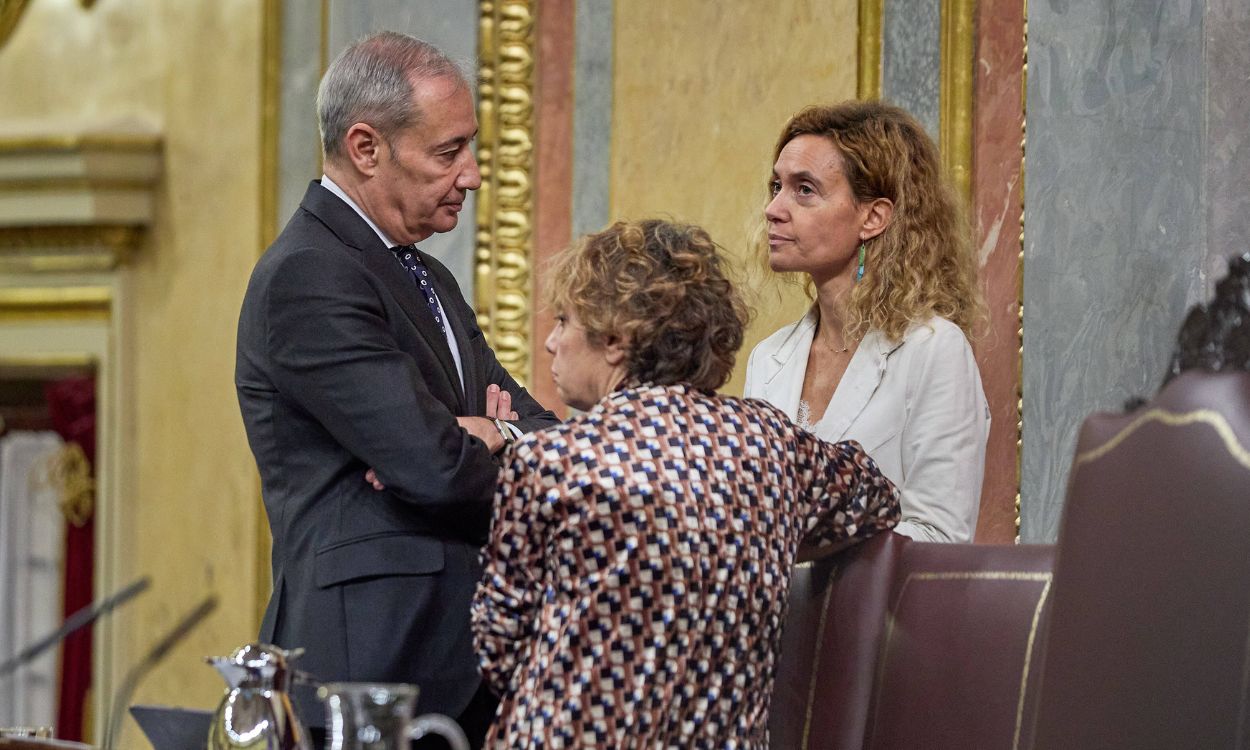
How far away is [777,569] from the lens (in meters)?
2.02

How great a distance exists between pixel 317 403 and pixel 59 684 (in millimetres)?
3572

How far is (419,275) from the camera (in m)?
2.73

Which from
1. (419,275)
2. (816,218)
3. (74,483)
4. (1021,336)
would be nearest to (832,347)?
(816,218)

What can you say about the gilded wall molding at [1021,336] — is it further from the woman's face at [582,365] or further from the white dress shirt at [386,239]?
the woman's face at [582,365]

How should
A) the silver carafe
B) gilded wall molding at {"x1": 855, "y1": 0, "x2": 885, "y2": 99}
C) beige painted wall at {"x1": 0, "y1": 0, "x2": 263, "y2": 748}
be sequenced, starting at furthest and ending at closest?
beige painted wall at {"x1": 0, "y1": 0, "x2": 263, "y2": 748}, gilded wall molding at {"x1": 855, "y1": 0, "x2": 885, "y2": 99}, the silver carafe

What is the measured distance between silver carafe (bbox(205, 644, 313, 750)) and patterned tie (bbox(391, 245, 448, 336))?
39.3 inches

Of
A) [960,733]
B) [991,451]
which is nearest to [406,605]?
[960,733]

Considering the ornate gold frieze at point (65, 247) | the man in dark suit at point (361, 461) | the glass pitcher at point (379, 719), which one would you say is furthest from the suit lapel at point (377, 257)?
the ornate gold frieze at point (65, 247)

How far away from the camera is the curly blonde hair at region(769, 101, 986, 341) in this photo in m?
2.95

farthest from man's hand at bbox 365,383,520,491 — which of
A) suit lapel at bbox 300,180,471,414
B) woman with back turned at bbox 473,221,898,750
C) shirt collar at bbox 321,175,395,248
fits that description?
woman with back turned at bbox 473,221,898,750

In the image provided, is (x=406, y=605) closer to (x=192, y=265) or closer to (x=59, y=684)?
(x=192, y=265)

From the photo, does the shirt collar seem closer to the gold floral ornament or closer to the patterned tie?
the patterned tie

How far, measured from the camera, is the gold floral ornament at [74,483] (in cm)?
550

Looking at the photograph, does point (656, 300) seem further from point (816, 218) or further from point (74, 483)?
point (74, 483)
